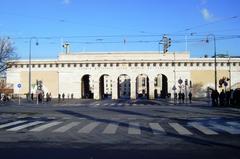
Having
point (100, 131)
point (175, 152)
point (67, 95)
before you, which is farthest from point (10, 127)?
point (67, 95)

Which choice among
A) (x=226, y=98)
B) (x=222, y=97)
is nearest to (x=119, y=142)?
(x=222, y=97)

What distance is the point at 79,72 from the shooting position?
10762cm

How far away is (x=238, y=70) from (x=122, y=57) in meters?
25.8

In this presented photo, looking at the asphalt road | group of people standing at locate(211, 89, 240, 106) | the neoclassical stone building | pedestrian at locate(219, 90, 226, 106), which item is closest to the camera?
the asphalt road

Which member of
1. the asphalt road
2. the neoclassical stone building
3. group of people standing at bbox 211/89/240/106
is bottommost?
the asphalt road

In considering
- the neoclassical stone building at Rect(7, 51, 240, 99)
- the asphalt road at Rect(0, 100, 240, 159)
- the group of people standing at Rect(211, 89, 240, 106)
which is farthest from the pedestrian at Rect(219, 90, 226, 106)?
the neoclassical stone building at Rect(7, 51, 240, 99)

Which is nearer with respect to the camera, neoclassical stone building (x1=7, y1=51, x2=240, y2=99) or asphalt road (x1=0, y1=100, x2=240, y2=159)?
asphalt road (x1=0, y1=100, x2=240, y2=159)

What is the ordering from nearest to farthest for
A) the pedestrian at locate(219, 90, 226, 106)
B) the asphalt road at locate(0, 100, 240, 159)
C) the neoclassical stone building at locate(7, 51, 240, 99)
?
the asphalt road at locate(0, 100, 240, 159), the pedestrian at locate(219, 90, 226, 106), the neoclassical stone building at locate(7, 51, 240, 99)

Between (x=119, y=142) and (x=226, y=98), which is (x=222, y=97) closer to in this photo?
(x=226, y=98)

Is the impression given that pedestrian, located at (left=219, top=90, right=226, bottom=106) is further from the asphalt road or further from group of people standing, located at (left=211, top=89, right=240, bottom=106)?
the asphalt road

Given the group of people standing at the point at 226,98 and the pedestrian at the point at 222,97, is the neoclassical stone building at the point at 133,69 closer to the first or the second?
the group of people standing at the point at 226,98

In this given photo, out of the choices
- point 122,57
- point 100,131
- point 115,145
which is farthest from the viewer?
point 122,57

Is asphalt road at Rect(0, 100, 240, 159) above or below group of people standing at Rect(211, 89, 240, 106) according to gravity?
below

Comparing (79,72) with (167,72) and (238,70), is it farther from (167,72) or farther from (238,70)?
(238,70)
